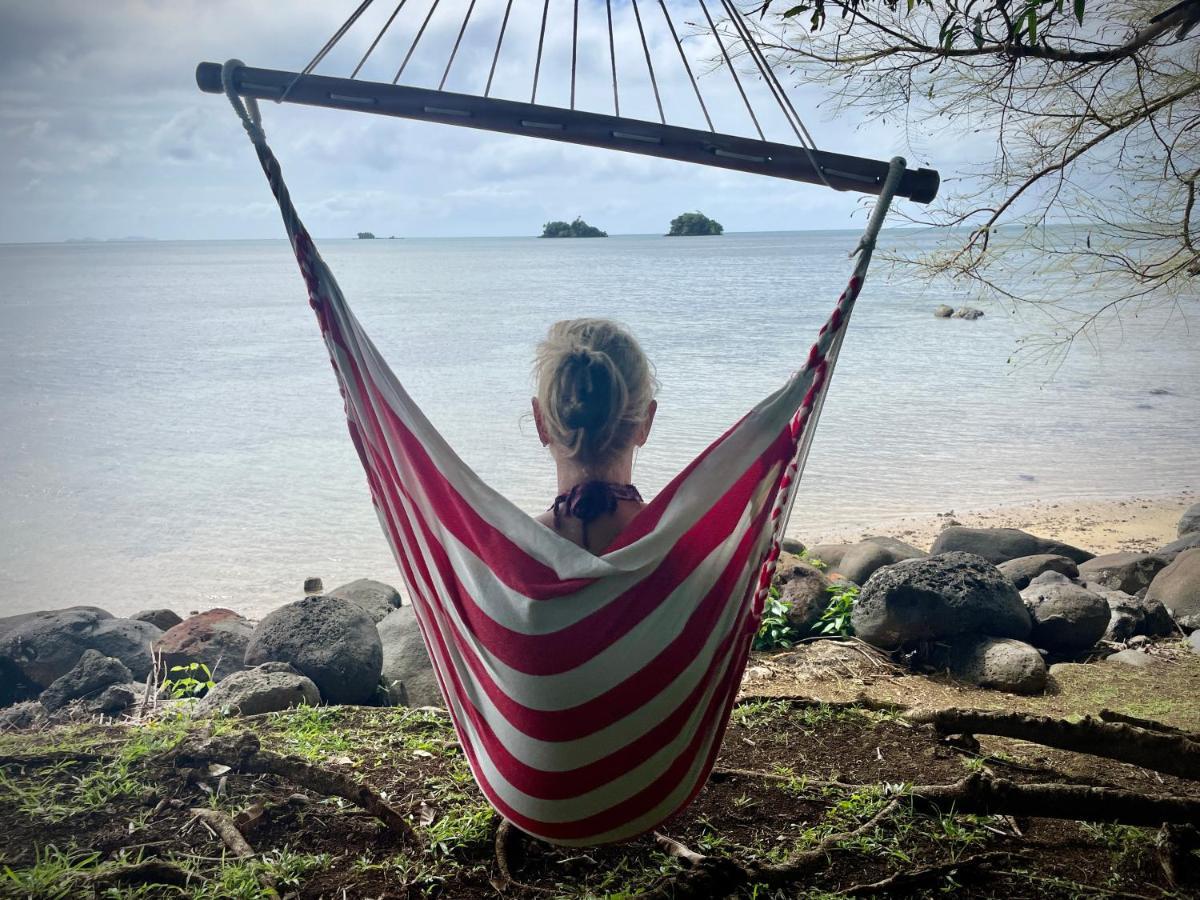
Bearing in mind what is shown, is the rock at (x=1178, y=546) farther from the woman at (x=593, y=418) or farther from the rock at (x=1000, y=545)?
the woman at (x=593, y=418)

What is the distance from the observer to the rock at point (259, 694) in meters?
2.96

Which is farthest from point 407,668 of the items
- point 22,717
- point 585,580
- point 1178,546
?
point 1178,546

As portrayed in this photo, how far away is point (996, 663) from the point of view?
3.56 metres

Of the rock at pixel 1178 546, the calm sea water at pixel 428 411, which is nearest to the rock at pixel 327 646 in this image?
the calm sea water at pixel 428 411

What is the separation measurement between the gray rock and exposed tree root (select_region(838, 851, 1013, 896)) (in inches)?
103

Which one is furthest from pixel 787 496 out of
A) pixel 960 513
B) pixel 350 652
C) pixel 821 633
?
pixel 960 513

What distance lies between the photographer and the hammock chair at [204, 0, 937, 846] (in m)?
1.69

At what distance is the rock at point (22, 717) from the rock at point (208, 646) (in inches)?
18.2

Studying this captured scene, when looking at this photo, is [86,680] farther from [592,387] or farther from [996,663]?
[996,663]

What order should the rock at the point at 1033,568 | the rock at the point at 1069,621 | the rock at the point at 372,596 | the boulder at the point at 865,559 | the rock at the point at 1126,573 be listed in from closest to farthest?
the rock at the point at 1069,621, the rock at the point at 372,596, the rock at the point at 1033,568, the rock at the point at 1126,573, the boulder at the point at 865,559

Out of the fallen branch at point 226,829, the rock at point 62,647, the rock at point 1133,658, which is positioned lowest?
the rock at point 62,647

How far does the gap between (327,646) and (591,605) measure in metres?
1.95

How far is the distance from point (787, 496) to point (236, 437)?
28.3ft

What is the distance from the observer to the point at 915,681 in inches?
141
